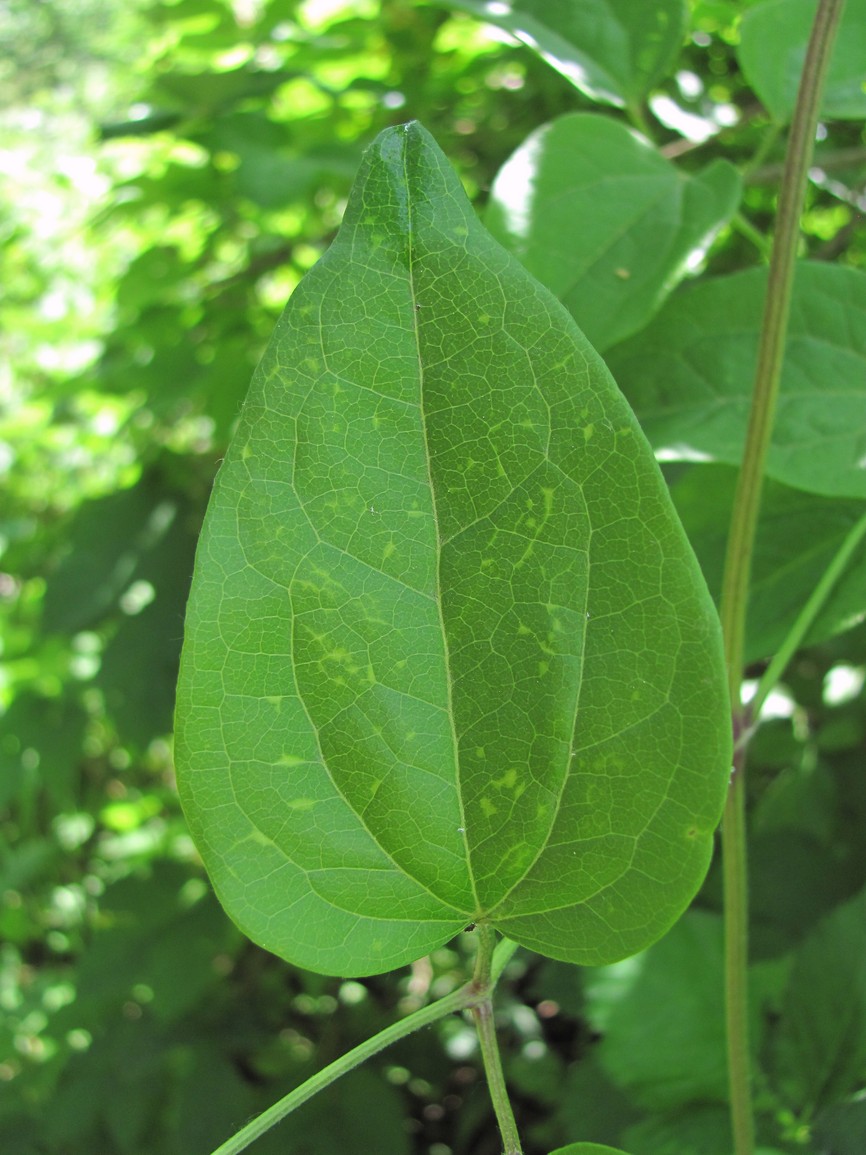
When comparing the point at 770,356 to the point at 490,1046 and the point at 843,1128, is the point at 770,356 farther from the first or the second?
the point at 843,1128

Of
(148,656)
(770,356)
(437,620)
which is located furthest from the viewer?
(148,656)

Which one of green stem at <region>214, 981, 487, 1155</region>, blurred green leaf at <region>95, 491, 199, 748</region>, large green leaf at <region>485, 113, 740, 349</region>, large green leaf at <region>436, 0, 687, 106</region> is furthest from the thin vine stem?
blurred green leaf at <region>95, 491, 199, 748</region>

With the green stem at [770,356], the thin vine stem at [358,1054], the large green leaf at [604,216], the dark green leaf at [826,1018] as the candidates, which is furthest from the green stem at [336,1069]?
the dark green leaf at [826,1018]

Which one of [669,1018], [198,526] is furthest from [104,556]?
[669,1018]

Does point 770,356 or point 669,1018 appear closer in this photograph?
point 770,356

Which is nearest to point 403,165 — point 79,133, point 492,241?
point 492,241

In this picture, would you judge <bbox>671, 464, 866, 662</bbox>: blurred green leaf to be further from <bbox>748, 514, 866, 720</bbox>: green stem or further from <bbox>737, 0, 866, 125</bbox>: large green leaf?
<bbox>737, 0, 866, 125</bbox>: large green leaf

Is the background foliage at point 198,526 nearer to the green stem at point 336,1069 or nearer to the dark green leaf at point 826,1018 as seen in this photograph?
the dark green leaf at point 826,1018
